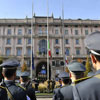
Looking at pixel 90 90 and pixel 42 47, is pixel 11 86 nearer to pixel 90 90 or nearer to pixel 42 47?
pixel 90 90

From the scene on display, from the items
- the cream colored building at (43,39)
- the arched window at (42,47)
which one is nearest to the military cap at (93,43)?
the cream colored building at (43,39)

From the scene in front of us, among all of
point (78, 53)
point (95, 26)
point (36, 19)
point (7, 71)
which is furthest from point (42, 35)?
point (7, 71)

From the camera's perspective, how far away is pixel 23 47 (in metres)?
39.1

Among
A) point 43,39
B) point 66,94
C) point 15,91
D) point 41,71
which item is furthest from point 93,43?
point 43,39

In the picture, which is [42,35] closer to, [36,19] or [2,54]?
[36,19]

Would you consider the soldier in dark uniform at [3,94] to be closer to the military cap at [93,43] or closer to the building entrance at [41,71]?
the military cap at [93,43]

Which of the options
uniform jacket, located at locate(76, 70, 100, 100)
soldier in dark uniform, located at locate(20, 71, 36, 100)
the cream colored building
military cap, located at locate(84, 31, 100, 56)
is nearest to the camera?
uniform jacket, located at locate(76, 70, 100, 100)

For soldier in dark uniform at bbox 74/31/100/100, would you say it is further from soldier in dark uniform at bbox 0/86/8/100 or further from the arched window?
the arched window

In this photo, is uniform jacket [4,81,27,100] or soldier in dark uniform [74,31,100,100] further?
uniform jacket [4,81,27,100]

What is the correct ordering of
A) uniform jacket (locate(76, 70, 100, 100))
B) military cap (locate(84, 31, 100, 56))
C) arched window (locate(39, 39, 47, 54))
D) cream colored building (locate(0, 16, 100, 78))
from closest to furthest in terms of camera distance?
uniform jacket (locate(76, 70, 100, 100)) → military cap (locate(84, 31, 100, 56)) → cream colored building (locate(0, 16, 100, 78)) → arched window (locate(39, 39, 47, 54))

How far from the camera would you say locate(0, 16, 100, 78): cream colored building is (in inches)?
1503

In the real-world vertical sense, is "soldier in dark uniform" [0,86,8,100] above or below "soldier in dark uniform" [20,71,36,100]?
above

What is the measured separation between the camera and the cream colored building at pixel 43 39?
125 feet

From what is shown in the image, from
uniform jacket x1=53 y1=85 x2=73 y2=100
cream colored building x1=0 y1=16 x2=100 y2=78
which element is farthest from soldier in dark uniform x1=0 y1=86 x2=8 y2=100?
cream colored building x1=0 y1=16 x2=100 y2=78
